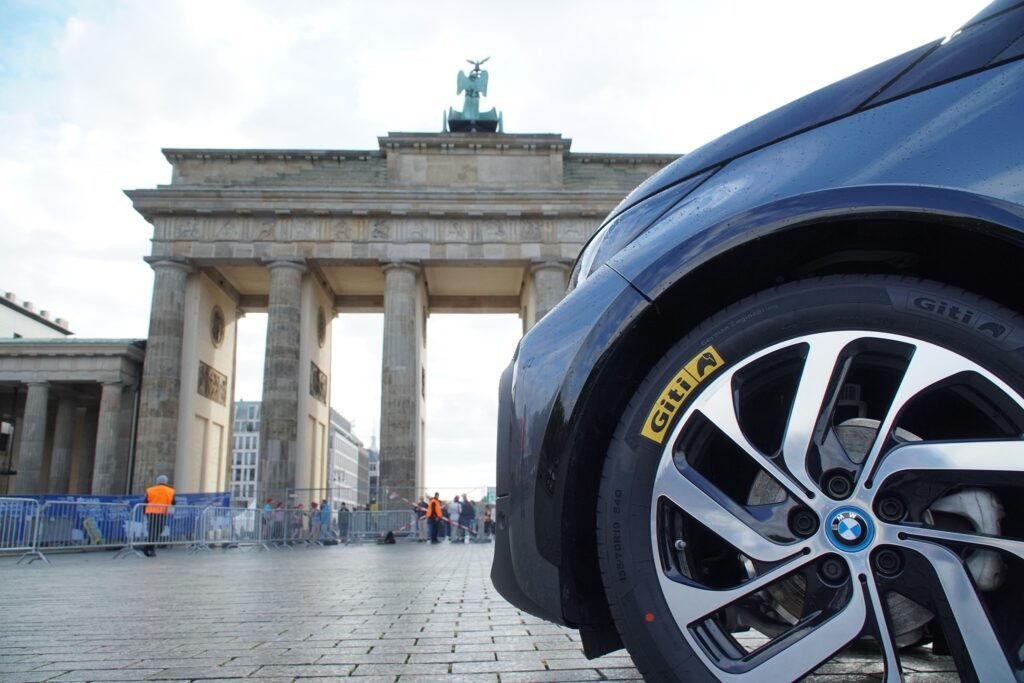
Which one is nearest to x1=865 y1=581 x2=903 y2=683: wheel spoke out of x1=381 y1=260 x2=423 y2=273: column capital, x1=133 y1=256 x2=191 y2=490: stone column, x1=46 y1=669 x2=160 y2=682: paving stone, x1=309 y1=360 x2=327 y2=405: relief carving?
x1=46 y1=669 x2=160 y2=682: paving stone

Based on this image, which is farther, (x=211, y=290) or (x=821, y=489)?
(x=211, y=290)

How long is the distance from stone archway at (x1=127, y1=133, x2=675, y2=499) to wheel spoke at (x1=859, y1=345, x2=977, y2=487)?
99.7 feet

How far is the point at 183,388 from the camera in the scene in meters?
33.8

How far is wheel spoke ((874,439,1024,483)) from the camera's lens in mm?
1520

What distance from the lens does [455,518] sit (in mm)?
27594

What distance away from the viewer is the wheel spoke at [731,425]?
1676 mm

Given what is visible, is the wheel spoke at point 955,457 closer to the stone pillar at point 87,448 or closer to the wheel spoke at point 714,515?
the wheel spoke at point 714,515

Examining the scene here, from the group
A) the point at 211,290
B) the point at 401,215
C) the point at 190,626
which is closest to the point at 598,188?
the point at 401,215

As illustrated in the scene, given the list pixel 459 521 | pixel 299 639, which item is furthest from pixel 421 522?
pixel 299 639

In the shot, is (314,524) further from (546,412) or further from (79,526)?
(546,412)

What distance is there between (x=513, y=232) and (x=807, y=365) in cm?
3326

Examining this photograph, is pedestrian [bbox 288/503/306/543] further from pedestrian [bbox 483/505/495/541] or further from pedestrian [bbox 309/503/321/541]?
pedestrian [bbox 483/505/495/541]

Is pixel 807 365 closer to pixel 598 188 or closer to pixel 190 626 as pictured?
pixel 190 626

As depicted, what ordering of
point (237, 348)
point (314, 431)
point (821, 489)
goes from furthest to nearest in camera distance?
point (237, 348), point (314, 431), point (821, 489)
